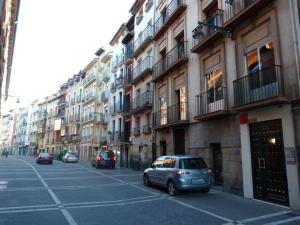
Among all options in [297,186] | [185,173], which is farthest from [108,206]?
[297,186]

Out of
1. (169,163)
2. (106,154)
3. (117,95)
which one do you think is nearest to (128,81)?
(117,95)

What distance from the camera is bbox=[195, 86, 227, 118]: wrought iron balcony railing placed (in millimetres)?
13091

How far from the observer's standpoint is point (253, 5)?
34.6ft

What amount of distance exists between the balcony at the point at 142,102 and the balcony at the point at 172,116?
2.00 metres

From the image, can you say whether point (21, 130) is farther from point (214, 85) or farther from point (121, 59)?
point (214, 85)

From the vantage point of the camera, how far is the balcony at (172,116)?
54.5 ft

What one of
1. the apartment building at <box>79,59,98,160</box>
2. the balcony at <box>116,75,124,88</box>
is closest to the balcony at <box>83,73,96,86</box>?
the apartment building at <box>79,59,98,160</box>

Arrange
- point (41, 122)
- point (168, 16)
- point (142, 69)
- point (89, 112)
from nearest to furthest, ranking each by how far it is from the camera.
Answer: point (168, 16), point (142, 69), point (89, 112), point (41, 122)

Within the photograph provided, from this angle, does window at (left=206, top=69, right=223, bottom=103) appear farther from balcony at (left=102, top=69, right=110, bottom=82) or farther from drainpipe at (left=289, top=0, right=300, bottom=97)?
balcony at (left=102, top=69, right=110, bottom=82)

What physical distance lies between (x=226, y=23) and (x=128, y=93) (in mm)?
17909

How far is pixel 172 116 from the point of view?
59.0 feet

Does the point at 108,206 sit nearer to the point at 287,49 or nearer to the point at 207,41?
the point at 287,49

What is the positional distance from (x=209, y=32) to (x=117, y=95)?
19.3 meters

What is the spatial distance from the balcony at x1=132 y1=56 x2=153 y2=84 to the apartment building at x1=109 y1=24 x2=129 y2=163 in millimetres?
4240
